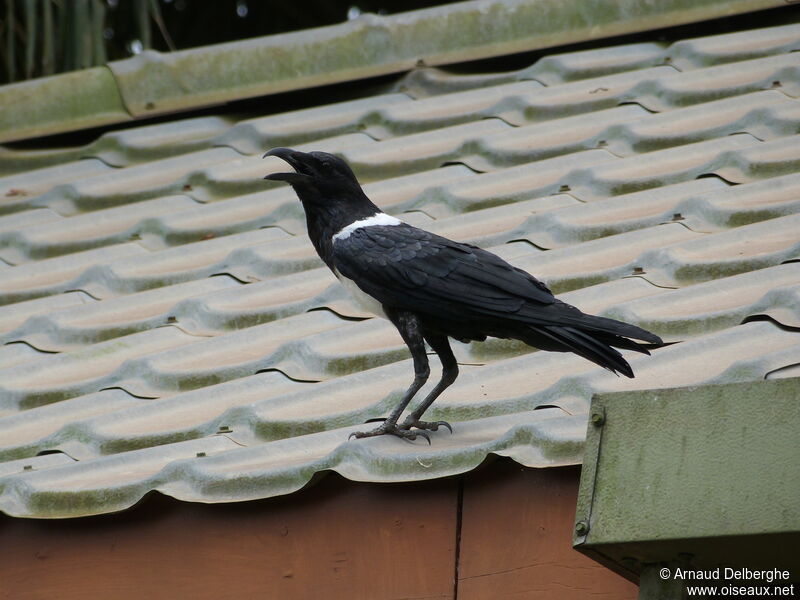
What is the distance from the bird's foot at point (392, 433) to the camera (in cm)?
285

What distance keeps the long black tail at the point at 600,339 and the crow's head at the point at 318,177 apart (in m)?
0.76

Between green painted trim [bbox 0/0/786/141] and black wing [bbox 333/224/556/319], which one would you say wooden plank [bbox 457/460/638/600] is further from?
green painted trim [bbox 0/0/786/141]

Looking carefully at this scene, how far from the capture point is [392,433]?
290 cm

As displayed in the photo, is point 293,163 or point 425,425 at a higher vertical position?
point 293,163

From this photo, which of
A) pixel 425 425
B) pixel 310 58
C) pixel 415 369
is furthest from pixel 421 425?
pixel 310 58

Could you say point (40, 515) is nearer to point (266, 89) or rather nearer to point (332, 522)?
point (332, 522)

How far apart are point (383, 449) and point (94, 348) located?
4.66 ft

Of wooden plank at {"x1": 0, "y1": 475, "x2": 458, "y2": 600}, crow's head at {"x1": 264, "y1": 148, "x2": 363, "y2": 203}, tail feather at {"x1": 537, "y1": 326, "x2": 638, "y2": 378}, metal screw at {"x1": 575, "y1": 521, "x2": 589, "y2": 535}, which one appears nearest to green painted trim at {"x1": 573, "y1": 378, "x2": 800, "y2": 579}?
metal screw at {"x1": 575, "y1": 521, "x2": 589, "y2": 535}

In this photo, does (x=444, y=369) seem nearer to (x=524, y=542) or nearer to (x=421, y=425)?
(x=421, y=425)

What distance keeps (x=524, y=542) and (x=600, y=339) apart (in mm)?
566

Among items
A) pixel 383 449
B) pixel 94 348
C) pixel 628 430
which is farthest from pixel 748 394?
pixel 94 348

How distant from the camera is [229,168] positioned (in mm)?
4957

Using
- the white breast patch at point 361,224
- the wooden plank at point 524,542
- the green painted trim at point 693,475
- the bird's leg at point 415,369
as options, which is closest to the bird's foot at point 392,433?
A: the bird's leg at point 415,369

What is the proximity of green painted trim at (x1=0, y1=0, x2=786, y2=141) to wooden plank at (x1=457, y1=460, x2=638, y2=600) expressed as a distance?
10.5 ft
